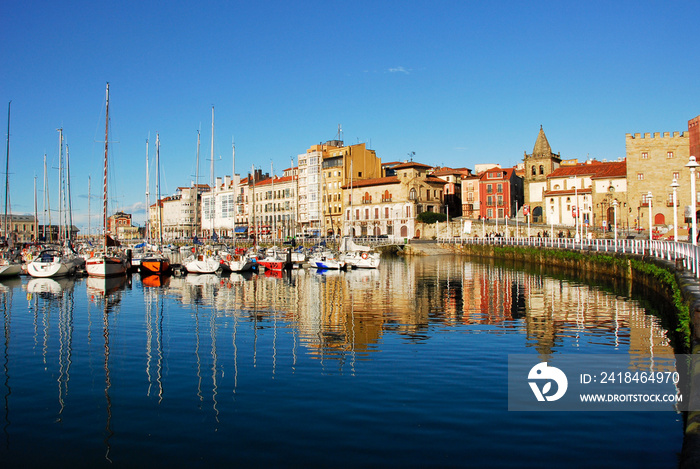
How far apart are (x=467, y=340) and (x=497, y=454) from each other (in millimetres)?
9308

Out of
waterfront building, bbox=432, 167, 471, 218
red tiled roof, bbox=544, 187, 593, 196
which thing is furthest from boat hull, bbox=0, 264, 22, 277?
waterfront building, bbox=432, 167, 471, 218

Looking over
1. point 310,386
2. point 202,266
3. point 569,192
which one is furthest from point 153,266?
point 569,192

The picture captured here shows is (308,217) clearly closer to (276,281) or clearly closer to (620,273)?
(276,281)

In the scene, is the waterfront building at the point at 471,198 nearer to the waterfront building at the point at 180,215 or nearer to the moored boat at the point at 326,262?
the moored boat at the point at 326,262

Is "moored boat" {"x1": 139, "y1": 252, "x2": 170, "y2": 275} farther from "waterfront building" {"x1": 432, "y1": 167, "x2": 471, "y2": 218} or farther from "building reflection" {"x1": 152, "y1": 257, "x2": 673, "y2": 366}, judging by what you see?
"waterfront building" {"x1": 432, "y1": 167, "x2": 471, "y2": 218}

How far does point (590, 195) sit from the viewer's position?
93.2 metres

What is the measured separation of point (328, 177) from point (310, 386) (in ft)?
357

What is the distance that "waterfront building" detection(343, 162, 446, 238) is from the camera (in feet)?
357

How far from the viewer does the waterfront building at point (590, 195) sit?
8769 centimetres

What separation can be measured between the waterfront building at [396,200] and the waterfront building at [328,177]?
125 inches

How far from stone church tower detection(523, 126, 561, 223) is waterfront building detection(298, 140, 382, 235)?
1278 inches

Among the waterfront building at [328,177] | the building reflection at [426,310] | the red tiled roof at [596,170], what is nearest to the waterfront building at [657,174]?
the red tiled roof at [596,170]

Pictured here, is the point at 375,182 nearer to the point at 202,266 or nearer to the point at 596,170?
the point at 596,170

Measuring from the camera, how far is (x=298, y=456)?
9.12 m
